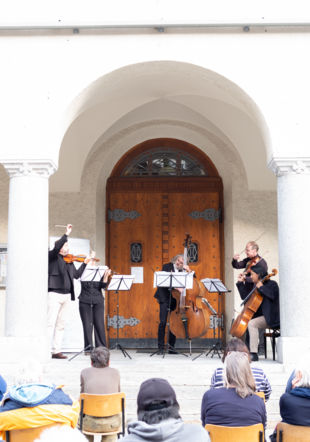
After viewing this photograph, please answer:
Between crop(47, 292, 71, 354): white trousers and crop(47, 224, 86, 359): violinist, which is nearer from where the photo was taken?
crop(47, 224, 86, 359): violinist

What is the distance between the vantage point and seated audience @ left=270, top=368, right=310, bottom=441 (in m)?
3.46

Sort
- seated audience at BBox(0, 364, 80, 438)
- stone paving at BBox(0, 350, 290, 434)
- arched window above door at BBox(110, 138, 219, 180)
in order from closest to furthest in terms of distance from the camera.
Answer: seated audience at BBox(0, 364, 80, 438), stone paving at BBox(0, 350, 290, 434), arched window above door at BBox(110, 138, 219, 180)

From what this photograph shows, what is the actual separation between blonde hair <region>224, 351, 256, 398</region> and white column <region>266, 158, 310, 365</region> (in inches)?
154

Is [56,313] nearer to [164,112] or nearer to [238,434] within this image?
[164,112]

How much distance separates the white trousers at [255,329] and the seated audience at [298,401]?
14.0ft

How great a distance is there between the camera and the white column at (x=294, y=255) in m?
7.25

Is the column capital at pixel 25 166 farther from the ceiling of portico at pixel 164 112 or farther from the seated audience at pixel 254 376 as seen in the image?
the seated audience at pixel 254 376

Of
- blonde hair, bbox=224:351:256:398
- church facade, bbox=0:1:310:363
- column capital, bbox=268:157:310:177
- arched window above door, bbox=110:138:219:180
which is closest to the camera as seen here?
blonde hair, bbox=224:351:256:398

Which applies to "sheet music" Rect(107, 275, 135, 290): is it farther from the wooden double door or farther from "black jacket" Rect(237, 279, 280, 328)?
the wooden double door

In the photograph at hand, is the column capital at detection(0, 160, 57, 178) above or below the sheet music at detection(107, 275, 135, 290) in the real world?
above

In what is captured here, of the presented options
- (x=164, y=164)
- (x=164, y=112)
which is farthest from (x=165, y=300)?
(x=164, y=112)

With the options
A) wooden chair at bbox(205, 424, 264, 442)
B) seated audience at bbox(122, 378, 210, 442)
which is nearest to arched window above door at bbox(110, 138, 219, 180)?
wooden chair at bbox(205, 424, 264, 442)

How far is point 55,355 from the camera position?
26.9 feet

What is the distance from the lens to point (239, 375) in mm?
3430
